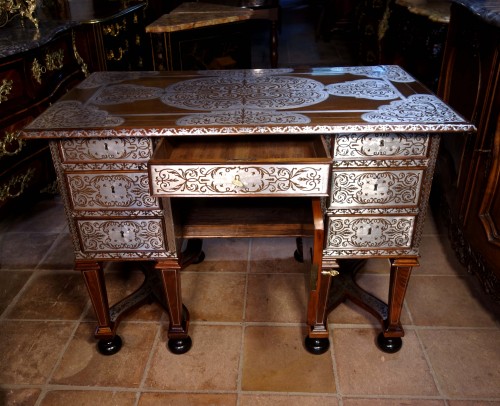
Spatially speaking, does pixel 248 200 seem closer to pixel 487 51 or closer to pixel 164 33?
pixel 487 51

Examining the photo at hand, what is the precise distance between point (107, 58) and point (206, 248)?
4.91 ft

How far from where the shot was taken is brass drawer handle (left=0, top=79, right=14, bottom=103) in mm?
2066

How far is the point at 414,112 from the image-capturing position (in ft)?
4.52

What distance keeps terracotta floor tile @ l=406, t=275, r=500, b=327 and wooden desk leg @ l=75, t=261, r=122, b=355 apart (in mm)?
1216

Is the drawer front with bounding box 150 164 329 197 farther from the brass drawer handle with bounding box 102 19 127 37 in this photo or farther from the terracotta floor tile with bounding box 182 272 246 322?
the brass drawer handle with bounding box 102 19 127 37

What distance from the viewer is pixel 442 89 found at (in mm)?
2234

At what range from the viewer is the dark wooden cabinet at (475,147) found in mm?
1625

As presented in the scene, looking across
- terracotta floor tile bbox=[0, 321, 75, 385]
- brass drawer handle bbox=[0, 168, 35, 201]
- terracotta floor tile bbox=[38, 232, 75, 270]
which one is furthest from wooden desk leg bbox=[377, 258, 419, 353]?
brass drawer handle bbox=[0, 168, 35, 201]

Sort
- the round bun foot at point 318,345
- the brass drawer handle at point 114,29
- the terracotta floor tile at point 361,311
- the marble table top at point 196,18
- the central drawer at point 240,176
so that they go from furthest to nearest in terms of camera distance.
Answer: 1. the marble table top at point 196,18
2. the brass drawer handle at point 114,29
3. the terracotta floor tile at point 361,311
4. the round bun foot at point 318,345
5. the central drawer at point 240,176

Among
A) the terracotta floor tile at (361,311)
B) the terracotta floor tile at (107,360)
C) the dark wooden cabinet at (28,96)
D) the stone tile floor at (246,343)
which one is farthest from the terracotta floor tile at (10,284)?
the terracotta floor tile at (361,311)

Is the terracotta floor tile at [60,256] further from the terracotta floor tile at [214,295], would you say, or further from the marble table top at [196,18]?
the marble table top at [196,18]

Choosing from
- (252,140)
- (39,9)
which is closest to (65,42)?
(39,9)

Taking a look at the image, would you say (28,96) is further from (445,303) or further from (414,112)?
(445,303)

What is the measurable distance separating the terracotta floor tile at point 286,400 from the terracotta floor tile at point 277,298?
379 mm
